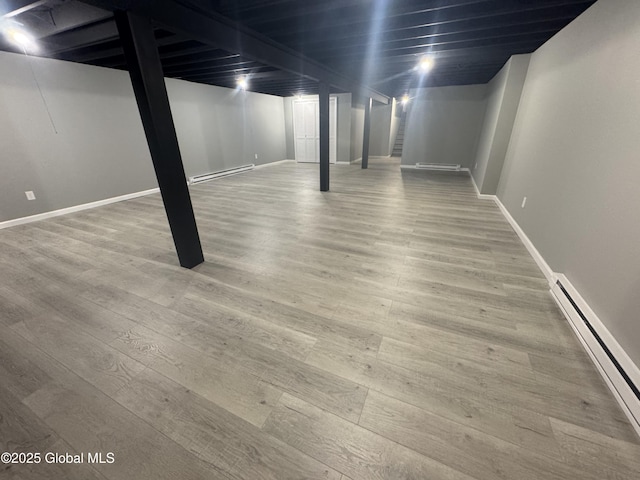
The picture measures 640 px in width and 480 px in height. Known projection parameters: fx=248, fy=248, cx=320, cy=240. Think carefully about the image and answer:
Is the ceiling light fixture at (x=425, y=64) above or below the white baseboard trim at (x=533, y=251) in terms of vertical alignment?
above

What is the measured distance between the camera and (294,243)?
2965mm

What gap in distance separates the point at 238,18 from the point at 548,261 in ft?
12.2

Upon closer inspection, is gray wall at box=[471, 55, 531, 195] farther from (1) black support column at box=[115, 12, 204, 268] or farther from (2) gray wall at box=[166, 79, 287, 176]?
(2) gray wall at box=[166, 79, 287, 176]

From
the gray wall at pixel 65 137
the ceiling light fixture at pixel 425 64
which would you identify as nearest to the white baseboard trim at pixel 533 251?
the ceiling light fixture at pixel 425 64

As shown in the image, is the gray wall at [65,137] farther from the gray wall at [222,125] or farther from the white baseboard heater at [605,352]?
the white baseboard heater at [605,352]

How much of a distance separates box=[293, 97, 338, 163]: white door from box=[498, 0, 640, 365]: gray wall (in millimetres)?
6099

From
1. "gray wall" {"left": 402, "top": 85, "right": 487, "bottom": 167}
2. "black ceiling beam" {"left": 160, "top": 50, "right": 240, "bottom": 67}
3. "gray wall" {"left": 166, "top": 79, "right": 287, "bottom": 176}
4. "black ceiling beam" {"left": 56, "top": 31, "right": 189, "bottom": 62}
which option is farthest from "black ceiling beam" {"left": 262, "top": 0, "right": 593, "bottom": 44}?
"gray wall" {"left": 402, "top": 85, "right": 487, "bottom": 167}

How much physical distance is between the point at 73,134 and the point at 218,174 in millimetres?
2934

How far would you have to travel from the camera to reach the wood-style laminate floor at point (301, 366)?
104 cm

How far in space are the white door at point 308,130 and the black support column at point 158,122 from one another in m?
6.96

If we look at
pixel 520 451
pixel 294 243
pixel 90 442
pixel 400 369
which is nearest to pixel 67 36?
pixel 294 243

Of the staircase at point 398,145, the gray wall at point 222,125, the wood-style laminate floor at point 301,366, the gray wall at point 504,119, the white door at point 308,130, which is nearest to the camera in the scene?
the wood-style laminate floor at point 301,366

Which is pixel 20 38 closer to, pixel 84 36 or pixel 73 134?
pixel 84 36

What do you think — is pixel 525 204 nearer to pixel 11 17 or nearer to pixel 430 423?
pixel 430 423
